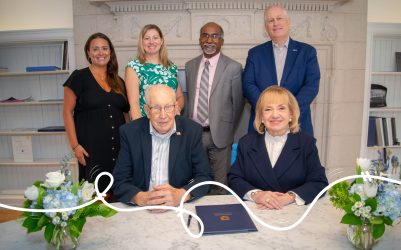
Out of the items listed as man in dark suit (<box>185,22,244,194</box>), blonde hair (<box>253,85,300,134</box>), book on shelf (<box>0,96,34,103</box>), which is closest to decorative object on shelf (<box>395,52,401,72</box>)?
man in dark suit (<box>185,22,244,194</box>)

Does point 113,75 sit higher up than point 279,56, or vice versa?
point 279,56

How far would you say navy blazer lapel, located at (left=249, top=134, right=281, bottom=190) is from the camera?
5.31 ft

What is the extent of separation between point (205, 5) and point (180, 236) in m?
2.62

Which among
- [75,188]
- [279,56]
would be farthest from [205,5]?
[75,188]

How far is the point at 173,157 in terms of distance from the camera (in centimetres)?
166

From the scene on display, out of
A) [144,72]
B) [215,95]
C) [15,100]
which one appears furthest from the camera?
[15,100]

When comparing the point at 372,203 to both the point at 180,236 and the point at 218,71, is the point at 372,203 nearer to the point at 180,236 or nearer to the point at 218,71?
the point at 180,236

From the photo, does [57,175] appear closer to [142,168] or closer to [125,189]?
[125,189]

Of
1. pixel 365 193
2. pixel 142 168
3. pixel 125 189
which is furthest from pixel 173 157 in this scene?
pixel 365 193

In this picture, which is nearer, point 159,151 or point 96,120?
point 159,151

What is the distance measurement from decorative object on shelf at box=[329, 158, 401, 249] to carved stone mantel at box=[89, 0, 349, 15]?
254cm

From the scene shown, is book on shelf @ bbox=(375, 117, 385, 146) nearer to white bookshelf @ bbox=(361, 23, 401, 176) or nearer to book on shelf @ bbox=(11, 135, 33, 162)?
white bookshelf @ bbox=(361, 23, 401, 176)

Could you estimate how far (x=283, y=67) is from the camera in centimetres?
249

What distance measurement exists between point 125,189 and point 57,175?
0.52 meters
